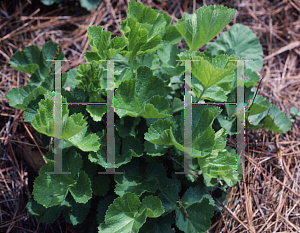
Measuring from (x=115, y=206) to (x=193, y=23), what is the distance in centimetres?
100

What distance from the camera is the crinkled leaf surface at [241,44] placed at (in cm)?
204

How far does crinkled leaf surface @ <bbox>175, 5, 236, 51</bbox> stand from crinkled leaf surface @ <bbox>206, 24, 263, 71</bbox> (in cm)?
50

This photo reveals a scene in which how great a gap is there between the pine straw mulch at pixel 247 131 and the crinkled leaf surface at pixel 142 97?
719 millimetres

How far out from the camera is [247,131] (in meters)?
1.89

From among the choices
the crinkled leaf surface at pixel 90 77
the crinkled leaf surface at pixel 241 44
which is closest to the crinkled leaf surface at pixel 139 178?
the crinkled leaf surface at pixel 90 77

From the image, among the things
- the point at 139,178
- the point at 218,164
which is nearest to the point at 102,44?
the point at 139,178

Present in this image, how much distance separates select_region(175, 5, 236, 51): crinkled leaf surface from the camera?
146 centimetres

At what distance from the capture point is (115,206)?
140 centimetres

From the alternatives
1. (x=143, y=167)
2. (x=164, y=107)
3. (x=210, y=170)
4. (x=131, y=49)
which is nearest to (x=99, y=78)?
(x=131, y=49)

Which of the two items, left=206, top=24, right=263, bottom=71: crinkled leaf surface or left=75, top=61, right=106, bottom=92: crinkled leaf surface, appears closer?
left=75, top=61, right=106, bottom=92: crinkled leaf surface

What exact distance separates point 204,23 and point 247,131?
2.55 ft

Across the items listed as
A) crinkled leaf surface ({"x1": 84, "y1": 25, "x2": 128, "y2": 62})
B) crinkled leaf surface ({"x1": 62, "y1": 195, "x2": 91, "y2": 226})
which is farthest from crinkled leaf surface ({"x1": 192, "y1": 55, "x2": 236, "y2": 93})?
crinkled leaf surface ({"x1": 62, "y1": 195, "x2": 91, "y2": 226})

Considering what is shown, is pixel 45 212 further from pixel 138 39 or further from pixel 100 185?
pixel 138 39

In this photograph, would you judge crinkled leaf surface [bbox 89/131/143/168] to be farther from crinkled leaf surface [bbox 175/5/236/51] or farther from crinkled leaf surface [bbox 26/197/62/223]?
crinkled leaf surface [bbox 175/5/236/51]
